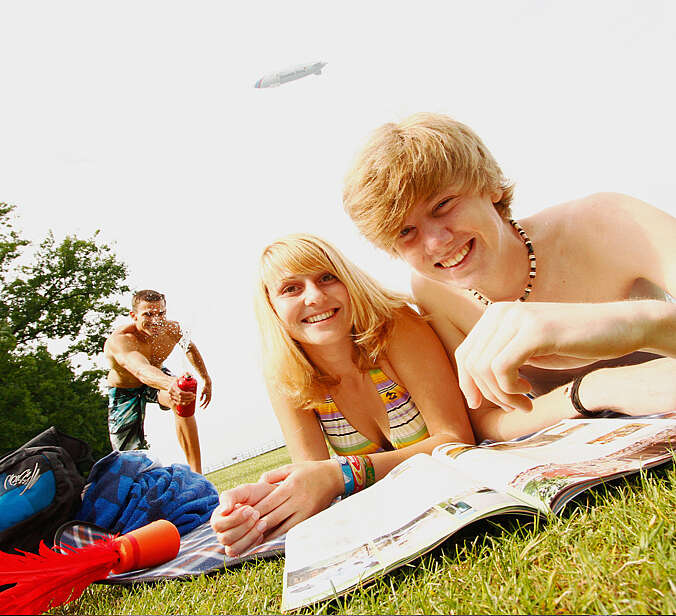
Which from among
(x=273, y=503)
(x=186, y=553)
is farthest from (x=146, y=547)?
(x=273, y=503)

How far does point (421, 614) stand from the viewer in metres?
1.05

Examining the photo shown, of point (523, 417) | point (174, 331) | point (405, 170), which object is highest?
point (405, 170)

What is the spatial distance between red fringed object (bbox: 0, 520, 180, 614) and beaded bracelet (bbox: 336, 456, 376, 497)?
0.74 m

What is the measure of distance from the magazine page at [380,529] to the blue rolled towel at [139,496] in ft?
4.45

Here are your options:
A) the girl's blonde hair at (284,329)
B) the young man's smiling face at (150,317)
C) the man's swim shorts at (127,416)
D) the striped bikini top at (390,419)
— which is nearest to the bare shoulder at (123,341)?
the young man's smiling face at (150,317)

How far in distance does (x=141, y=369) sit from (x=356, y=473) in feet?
15.4

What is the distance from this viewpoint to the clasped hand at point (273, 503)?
1.88 m

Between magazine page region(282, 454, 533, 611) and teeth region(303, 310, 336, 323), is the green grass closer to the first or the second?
magazine page region(282, 454, 533, 611)

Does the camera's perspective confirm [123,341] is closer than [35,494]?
No

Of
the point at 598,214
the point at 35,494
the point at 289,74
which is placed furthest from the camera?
the point at 289,74

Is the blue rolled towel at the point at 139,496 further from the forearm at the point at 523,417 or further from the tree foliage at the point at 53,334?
the tree foliage at the point at 53,334

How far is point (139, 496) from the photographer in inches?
111

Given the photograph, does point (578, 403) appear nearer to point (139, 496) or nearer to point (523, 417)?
point (523, 417)

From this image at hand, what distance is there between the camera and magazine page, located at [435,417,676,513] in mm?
1381
